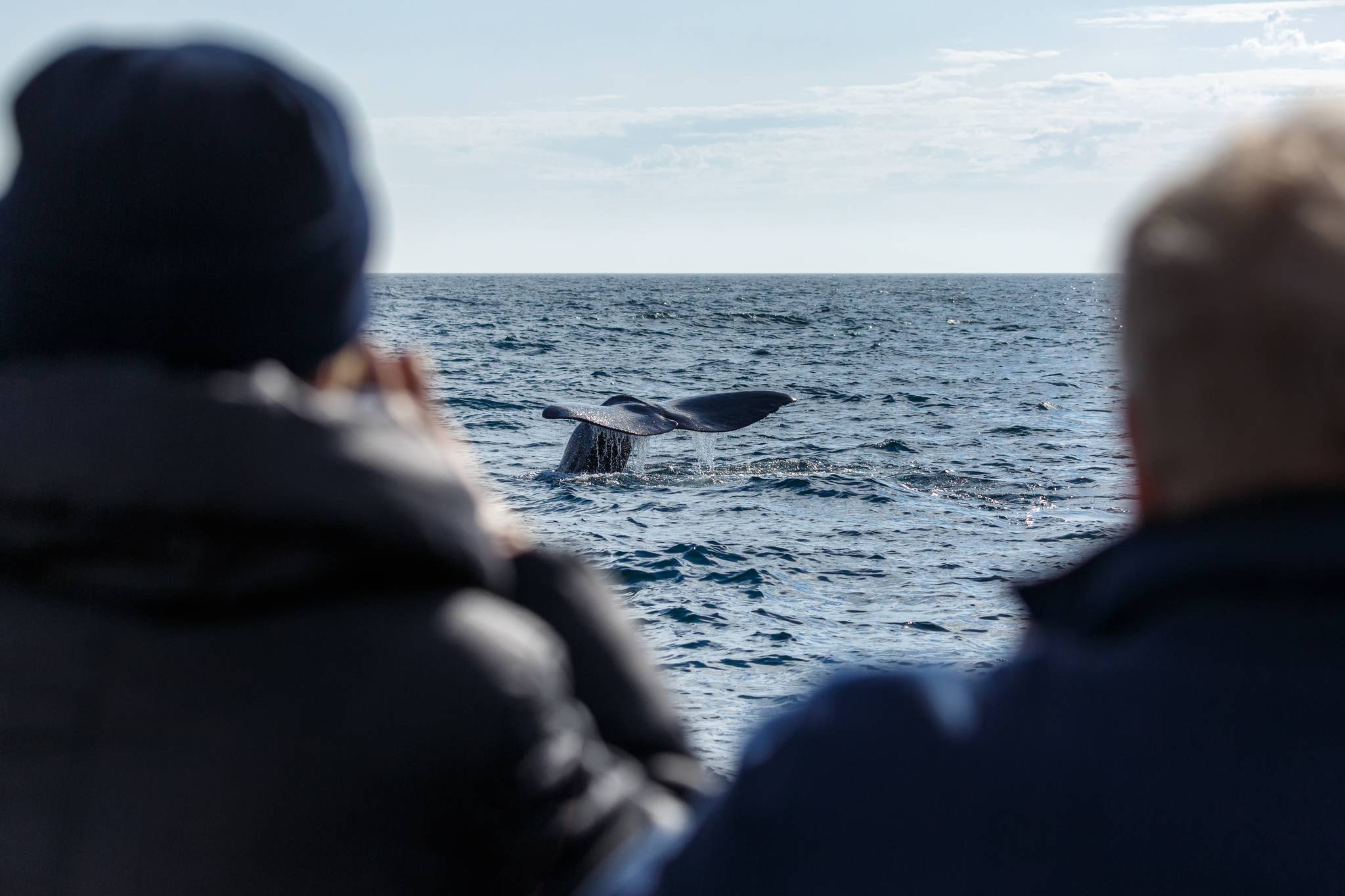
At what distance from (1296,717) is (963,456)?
1911 cm

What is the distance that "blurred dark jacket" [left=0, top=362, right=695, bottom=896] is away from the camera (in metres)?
1.16

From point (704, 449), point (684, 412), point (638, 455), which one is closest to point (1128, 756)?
point (638, 455)

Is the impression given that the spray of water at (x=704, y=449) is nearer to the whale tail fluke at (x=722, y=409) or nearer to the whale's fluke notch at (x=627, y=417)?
the whale tail fluke at (x=722, y=409)

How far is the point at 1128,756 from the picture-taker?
0.92 m

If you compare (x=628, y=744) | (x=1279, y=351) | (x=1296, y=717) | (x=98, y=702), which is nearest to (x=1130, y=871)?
(x=1296, y=717)

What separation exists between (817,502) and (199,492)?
47.3 feet

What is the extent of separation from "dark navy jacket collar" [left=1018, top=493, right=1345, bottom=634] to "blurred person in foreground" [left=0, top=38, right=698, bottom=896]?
0.54m

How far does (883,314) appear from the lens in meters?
80.3

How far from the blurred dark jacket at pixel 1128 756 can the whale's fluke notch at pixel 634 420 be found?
16.0 metres

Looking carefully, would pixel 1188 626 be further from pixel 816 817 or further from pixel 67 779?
pixel 67 779

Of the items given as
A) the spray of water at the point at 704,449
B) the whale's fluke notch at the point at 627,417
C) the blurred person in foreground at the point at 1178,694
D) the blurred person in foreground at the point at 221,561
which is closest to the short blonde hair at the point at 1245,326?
the blurred person in foreground at the point at 1178,694

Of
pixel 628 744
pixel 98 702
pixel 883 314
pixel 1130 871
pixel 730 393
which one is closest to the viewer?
pixel 1130 871

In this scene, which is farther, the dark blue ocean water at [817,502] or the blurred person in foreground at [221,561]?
the dark blue ocean water at [817,502]

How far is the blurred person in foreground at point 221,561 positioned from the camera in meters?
1.17
